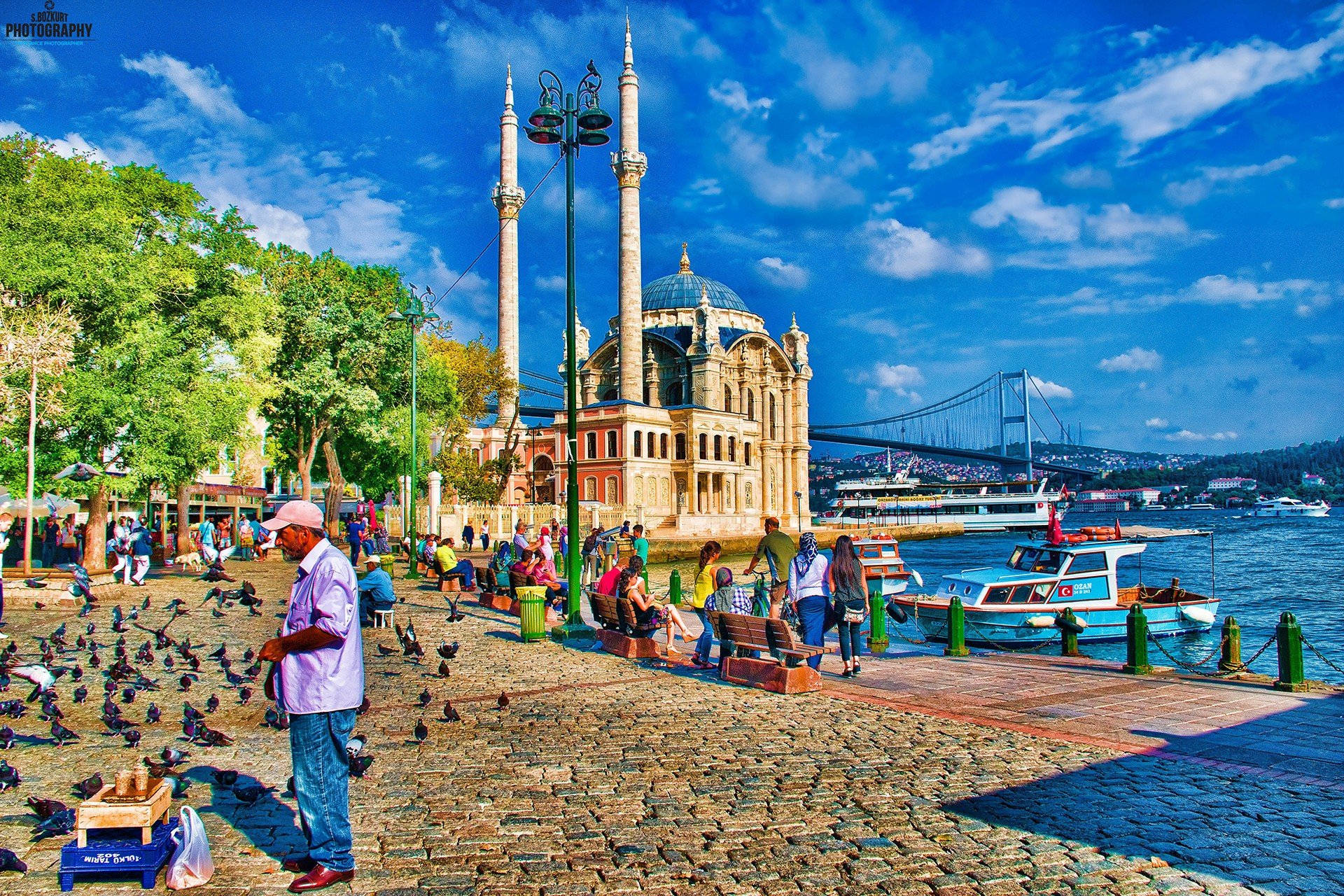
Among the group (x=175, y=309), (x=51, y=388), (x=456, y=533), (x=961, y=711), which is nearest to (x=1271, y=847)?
(x=961, y=711)

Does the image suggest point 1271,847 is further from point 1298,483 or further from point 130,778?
point 1298,483

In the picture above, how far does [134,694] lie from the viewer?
902 centimetres

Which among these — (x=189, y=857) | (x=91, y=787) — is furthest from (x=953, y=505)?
(x=189, y=857)

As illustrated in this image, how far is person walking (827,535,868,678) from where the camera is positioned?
10.7 meters

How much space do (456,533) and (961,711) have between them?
3353 centimetres

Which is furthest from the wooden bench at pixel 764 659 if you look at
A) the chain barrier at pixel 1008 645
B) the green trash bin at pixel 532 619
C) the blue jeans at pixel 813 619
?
the chain barrier at pixel 1008 645

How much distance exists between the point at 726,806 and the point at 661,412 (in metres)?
53.1

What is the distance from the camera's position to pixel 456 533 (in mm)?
39969

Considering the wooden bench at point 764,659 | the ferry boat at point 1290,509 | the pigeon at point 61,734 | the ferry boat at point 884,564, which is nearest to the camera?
the pigeon at point 61,734

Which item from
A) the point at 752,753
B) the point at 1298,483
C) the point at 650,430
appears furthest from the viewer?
the point at 1298,483

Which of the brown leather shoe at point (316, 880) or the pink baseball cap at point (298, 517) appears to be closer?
the brown leather shoe at point (316, 880)

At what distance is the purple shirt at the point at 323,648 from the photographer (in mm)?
4480

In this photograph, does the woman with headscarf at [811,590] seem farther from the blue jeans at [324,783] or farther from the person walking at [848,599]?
the blue jeans at [324,783]

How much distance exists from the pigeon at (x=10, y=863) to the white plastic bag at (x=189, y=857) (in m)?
0.72
